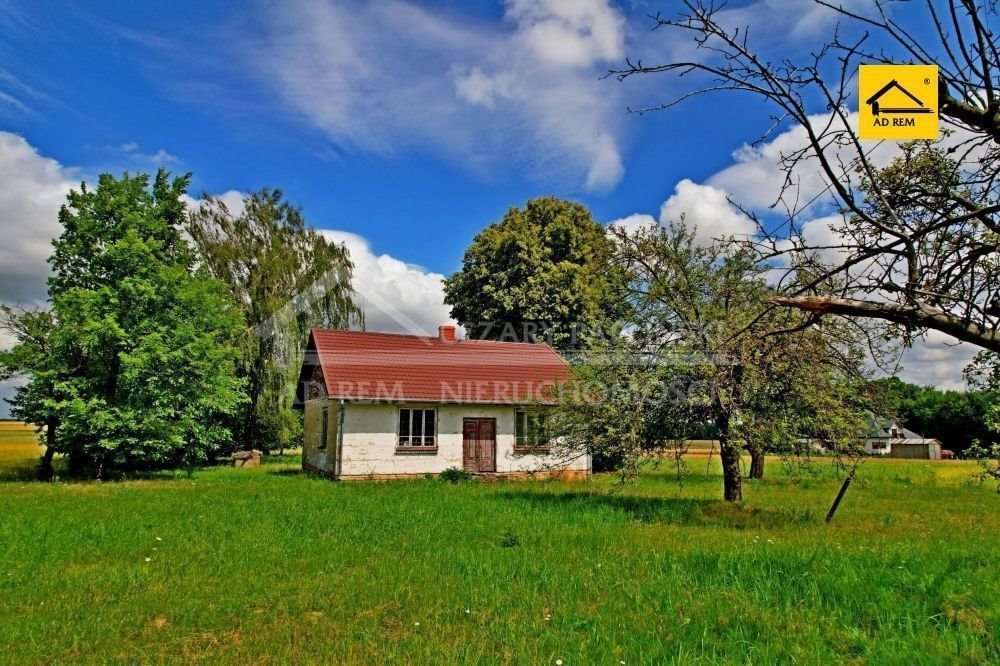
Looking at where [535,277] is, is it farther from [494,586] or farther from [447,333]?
[494,586]

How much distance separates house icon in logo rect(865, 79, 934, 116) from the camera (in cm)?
311

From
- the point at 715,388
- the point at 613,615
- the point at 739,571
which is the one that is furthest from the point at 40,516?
the point at 715,388

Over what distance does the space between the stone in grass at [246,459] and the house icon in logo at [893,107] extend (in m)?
30.7

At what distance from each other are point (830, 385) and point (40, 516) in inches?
668

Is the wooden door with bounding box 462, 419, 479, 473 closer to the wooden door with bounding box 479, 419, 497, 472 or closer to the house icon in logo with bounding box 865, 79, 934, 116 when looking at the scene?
the wooden door with bounding box 479, 419, 497, 472

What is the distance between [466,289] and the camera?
36.6 metres

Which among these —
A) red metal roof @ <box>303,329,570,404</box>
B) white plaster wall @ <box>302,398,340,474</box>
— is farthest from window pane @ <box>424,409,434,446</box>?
white plaster wall @ <box>302,398,340,474</box>

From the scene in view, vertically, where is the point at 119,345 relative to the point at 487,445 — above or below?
above

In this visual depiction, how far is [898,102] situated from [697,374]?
11.0 m

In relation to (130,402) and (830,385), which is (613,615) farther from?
(130,402)

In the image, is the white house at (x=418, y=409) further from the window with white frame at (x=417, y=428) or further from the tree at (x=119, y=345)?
the tree at (x=119, y=345)

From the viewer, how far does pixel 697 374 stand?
1377 cm

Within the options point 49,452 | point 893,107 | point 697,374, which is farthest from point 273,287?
point 893,107

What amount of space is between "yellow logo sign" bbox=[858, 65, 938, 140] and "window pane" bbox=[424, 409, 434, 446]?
21032 millimetres
